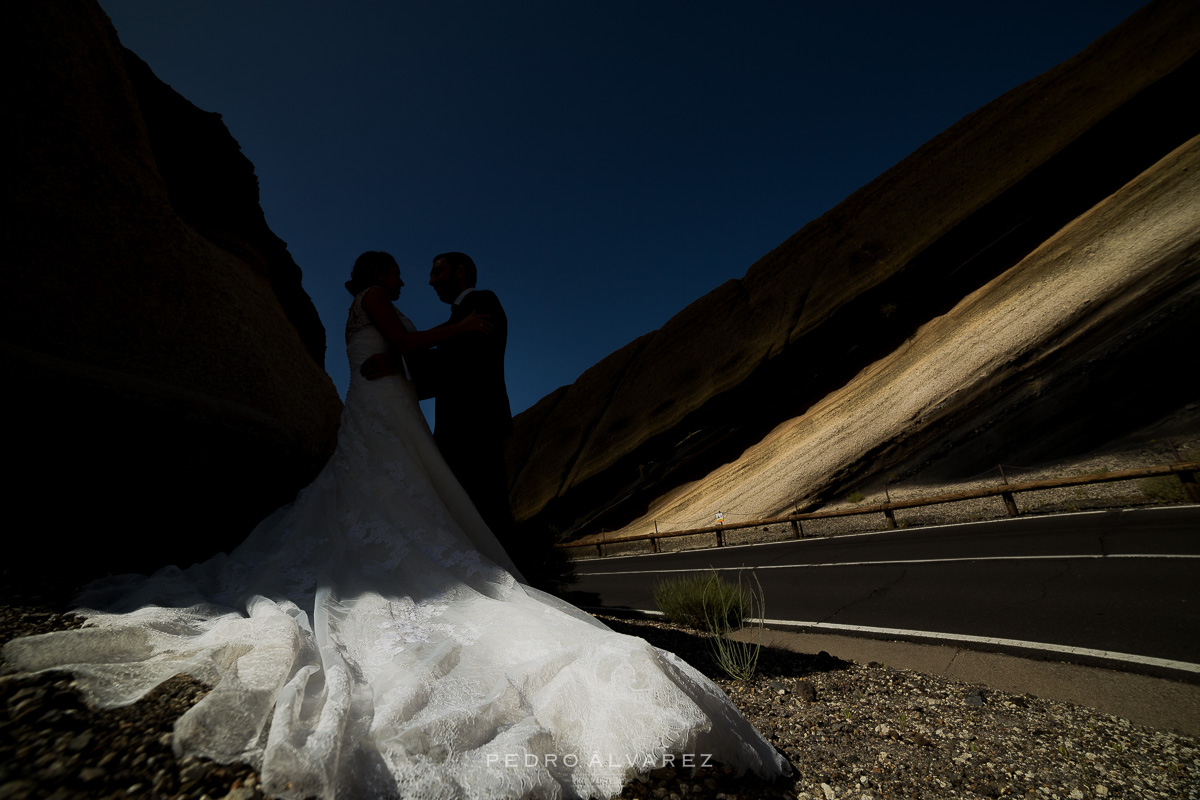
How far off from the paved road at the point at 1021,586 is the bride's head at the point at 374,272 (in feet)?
17.7

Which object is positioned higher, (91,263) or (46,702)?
(91,263)

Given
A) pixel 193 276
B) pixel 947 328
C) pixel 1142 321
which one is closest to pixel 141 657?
pixel 193 276

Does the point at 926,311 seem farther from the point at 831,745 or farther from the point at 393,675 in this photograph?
the point at 393,675

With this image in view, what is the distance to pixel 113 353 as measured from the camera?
366 centimetres

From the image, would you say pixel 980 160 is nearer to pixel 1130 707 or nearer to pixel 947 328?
pixel 947 328

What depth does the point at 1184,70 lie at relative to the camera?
1558 cm

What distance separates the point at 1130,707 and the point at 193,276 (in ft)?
25.2

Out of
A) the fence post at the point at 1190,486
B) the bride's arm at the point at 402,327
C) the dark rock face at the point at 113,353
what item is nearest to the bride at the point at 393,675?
the dark rock face at the point at 113,353

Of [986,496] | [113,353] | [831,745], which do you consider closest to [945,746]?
[831,745]

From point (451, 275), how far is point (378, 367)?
3.11 feet

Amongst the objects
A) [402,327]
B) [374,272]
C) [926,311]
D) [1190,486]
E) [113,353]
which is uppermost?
[113,353]

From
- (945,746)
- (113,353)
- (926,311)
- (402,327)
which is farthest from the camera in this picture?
(926,311)

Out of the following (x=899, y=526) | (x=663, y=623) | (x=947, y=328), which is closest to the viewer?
(x=663, y=623)

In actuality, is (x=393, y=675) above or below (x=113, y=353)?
below
